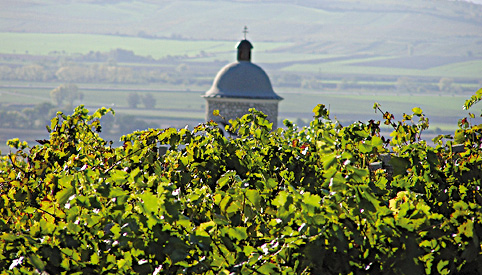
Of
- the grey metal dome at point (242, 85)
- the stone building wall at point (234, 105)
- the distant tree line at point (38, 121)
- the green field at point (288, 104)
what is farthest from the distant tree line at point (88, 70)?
the stone building wall at point (234, 105)

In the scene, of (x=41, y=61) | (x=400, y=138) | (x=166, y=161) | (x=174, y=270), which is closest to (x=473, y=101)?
(x=400, y=138)

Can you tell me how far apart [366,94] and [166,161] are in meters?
161

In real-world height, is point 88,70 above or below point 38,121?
above

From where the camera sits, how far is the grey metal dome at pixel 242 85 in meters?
26.1

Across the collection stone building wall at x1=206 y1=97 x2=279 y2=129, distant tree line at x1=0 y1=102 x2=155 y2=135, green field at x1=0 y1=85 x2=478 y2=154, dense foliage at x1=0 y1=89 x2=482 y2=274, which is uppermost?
dense foliage at x1=0 y1=89 x2=482 y2=274

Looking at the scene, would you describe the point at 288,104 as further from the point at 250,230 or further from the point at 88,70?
the point at 250,230

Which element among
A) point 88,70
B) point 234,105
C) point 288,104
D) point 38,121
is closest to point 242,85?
point 234,105

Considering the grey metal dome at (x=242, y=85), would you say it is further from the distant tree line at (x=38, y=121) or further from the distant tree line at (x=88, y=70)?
the distant tree line at (x=88, y=70)

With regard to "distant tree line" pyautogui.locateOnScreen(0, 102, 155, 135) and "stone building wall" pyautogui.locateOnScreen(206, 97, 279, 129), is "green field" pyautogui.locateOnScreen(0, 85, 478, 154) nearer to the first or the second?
"distant tree line" pyautogui.locateOnScreen(0, 102, 155, 135)

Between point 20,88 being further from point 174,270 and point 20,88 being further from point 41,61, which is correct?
point 174,270

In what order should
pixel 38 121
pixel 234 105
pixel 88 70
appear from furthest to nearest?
pixel 88 70 → pixel 38 121 → pixel 234 105

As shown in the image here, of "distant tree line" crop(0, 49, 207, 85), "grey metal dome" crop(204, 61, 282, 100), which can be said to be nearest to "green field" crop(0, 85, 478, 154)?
"distant tree line" crop(0, 49, 207, 85)

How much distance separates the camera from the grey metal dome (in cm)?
2614

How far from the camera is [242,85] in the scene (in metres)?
26.4
